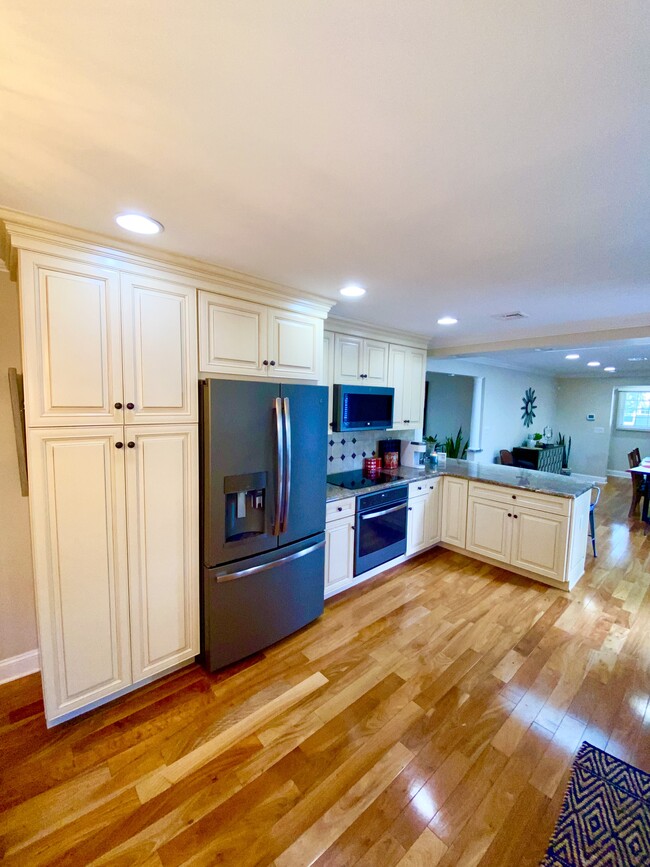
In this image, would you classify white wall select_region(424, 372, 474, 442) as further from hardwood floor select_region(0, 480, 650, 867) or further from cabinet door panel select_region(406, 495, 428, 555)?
hardwood floor select_region(0, 480, 650, 867)

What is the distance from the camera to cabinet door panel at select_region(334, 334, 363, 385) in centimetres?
316

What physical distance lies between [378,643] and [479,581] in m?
1.40

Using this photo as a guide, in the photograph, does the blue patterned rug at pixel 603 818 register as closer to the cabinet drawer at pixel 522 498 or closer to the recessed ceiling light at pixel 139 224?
the cabinet drawer at pixel 522 498

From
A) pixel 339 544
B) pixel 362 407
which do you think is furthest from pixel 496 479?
pixel 339 544

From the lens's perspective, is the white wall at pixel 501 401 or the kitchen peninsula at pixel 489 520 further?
the white wall at pixel 501 401

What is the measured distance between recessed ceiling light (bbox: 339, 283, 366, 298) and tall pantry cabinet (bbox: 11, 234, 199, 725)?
0.97 metres

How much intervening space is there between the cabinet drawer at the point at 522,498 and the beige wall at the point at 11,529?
368 centimetres

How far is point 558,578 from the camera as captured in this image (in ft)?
10.5

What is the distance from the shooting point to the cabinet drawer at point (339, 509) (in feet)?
9.14

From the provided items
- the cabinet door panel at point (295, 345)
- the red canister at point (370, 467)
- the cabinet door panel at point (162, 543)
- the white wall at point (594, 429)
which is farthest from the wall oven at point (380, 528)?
the white wall at point (594, 429)

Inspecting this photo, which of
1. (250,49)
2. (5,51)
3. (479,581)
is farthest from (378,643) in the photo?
(5,51)

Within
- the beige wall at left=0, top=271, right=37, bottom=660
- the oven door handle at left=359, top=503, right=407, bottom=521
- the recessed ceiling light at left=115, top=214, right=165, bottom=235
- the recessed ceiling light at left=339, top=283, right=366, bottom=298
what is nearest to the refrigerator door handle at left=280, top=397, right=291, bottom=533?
the recessed ceiling light at left=339, top=283, right=366, bottom=298

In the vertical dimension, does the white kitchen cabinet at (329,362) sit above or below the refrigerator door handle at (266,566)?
above

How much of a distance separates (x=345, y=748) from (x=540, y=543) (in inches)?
97.5
